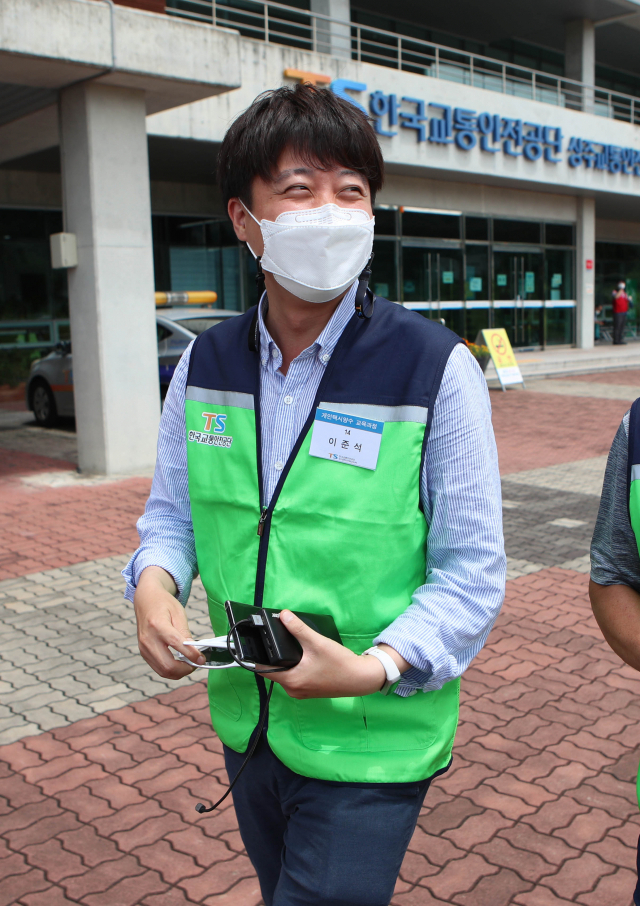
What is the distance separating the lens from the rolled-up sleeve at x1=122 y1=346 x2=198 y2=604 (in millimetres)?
1931

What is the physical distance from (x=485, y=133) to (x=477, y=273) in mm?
3950

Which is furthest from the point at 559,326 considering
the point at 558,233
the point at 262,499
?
the point at 262,499

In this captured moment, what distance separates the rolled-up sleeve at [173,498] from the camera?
193cm

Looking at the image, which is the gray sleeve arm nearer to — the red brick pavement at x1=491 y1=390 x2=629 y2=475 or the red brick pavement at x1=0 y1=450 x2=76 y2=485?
the red brick pavement at x1=491 y1=390 x2=629 y2=475

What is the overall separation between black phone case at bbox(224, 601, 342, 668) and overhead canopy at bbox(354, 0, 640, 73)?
23.0 metres

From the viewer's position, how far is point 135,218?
31.5 ft

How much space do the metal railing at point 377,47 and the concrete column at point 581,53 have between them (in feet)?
0.30

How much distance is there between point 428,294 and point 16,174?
32.5 feet

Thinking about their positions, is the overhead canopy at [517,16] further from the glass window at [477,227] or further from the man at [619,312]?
the man at [619,312]

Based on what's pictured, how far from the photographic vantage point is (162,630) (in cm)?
162

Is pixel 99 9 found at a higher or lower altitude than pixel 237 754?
higher

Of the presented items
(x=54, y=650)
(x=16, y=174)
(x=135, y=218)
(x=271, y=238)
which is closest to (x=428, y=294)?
(x=16, y=174)

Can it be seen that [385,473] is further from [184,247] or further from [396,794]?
[184,247]

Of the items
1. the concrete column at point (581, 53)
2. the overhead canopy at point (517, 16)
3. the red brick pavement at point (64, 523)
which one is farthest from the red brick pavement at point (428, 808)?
the concrete column at point (581, 53)
